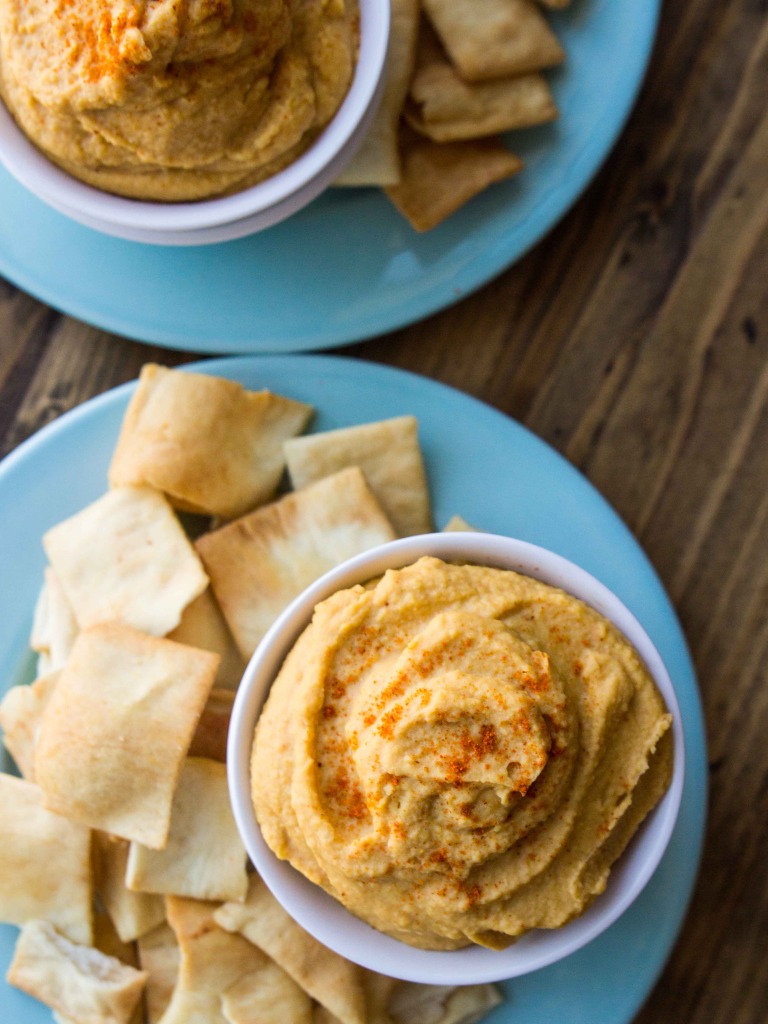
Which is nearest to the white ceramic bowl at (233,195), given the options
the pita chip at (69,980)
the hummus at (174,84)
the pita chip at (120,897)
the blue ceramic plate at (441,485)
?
the hummus at (174,84)

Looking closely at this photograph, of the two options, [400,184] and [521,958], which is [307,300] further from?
[521,958]

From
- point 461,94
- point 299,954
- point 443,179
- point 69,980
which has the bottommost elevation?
point 299,954

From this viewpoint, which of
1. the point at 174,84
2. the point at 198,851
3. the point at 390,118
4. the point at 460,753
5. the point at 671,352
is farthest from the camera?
the point at 671,352

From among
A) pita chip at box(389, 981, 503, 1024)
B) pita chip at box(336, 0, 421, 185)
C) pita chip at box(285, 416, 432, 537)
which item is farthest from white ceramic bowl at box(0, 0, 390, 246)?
pita chip at box(389, 981, 503, 1024)

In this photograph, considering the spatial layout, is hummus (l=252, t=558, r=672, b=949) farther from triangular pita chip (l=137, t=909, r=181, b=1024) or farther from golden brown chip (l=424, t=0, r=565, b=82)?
golden brown chip (l=424, t=0, r=565, b=82)

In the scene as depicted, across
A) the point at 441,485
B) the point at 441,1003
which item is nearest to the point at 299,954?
the point at 441,1003

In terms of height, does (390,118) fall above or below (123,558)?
above

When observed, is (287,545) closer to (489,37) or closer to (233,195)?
(233,195)
